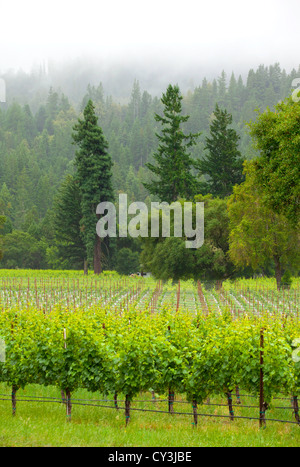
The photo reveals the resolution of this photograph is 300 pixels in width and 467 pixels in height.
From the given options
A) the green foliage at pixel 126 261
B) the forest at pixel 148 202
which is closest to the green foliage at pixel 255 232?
the forest at pixel 148 202

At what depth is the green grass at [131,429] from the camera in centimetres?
885

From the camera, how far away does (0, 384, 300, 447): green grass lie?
8852 mm

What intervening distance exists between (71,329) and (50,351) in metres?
0.78

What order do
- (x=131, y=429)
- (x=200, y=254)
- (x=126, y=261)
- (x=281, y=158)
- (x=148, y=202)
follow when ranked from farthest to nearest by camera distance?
(x=148, y=202) < (x=126, y=261) < (x=200, y=254) < (x=281, y=158) < (x=131, y=429)

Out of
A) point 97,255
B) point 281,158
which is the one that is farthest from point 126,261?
point 281,158

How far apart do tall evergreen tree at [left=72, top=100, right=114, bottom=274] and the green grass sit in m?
41.3

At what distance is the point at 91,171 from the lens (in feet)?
173

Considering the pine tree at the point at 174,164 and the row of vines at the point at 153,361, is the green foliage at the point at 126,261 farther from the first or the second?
the row of vines at the point at 153,361

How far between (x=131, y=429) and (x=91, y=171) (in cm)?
4473

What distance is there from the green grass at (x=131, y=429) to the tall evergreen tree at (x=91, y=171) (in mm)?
41343

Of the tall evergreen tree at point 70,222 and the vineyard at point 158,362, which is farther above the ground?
the tall evergreen tree at point 70,222

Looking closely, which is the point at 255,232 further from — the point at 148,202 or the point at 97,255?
the point at 148,202

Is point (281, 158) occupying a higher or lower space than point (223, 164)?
lower
